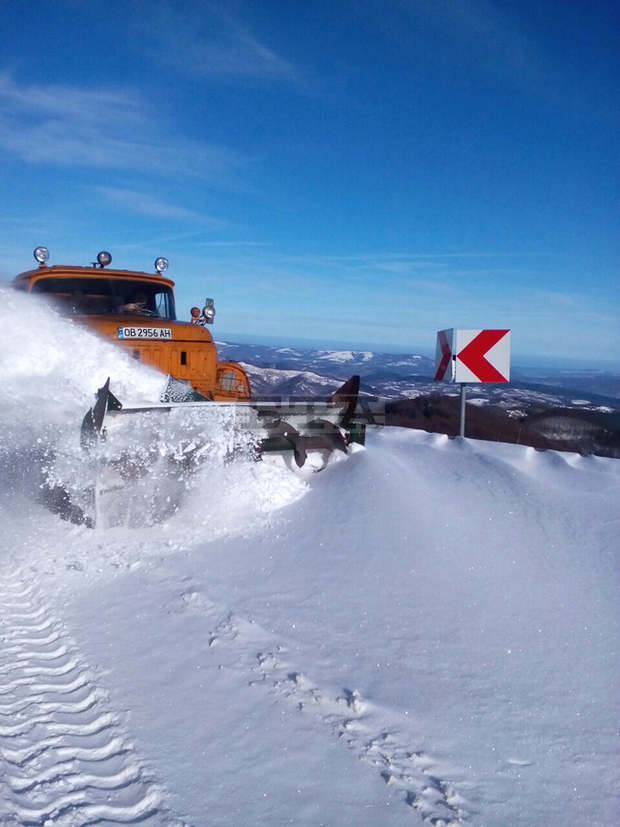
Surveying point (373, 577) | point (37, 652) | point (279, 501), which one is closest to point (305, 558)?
point (373, 577)

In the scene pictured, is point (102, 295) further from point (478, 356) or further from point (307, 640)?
point (307, 640)

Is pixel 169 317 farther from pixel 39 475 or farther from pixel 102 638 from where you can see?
pixel 102 638

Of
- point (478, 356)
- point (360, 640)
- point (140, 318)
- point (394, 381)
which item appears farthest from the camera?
point (394, 381)

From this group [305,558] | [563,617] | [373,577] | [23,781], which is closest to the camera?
→ [23,781]

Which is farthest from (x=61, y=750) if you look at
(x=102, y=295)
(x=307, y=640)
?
(x=102, y=295)

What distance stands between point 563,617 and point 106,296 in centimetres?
645

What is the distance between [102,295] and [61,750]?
627cm

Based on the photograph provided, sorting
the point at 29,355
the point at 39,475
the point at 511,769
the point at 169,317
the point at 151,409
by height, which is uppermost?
the point at 169,317

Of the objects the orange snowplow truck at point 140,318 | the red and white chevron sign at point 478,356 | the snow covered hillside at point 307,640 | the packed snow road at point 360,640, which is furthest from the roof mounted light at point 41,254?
the red and white chevron sign at point 478,356

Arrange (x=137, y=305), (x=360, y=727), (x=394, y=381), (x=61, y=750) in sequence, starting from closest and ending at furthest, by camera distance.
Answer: (x=61, y=750) → (x=360, y=727) → (x=137, y=305) → (x=394, y=381)

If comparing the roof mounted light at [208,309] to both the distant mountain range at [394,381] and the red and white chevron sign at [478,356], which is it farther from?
the red and white chevron sign at [478,356]

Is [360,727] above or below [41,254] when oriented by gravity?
below

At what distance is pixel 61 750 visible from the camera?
258 centimetres

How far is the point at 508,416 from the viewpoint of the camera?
9.48 metres
